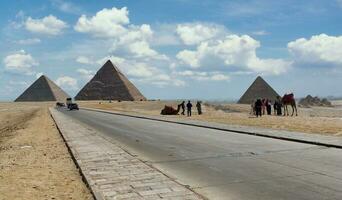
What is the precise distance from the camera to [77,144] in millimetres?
18281

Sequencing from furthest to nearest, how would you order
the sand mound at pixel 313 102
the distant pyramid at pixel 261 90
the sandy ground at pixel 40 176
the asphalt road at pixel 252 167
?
the sand mound at pixel 313 102
the distant pyramid at pixel 261 90
the sandy ground at pixel 40 176
the asphalt road at pixel 252 167

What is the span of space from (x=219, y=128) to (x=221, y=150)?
10.4 m

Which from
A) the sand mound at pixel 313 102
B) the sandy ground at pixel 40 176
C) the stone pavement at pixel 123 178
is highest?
the sand mound at pixel 313 102

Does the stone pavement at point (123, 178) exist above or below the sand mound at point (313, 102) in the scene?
below

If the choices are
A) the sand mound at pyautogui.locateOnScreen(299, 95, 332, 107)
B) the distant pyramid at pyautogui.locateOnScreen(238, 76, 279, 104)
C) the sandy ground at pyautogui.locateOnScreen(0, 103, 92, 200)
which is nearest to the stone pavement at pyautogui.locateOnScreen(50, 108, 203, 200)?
the sandy ground at pyautogui.locateOnScreen(0, 103, 92, 200)

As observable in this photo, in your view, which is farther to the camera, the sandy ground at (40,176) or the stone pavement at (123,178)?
the sandy ground at (40,176)

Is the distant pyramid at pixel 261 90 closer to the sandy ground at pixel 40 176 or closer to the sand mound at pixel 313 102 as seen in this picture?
the sand mound at pixel 313 102

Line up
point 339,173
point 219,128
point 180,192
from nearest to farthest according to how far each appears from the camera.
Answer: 1. point 180,192
2. point 339,173
3. point 219,128

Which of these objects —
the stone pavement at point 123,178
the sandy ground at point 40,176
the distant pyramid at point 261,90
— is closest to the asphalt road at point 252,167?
the stone pavement at point 123,178

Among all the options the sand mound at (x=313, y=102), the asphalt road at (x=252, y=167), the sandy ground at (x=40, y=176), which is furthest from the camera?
the sand mound at (x=313, y=102)

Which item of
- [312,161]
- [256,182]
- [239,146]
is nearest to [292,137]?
[239,146]

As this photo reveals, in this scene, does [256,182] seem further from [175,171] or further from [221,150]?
[221,150]

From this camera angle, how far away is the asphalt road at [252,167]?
8469 millimetres

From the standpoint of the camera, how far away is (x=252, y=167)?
11.2 metres
